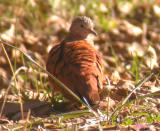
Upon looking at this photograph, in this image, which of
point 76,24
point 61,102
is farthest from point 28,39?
point 61,102

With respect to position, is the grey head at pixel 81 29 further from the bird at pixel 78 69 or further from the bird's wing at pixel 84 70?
the bird's wing at pixel 84 70

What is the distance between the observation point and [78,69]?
6531mm

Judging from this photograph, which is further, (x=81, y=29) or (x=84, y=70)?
(x=81, y=29)

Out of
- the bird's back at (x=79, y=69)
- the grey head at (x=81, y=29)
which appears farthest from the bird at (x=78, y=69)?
the grey head at (x=81, y=29)

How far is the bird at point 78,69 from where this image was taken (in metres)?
6.43

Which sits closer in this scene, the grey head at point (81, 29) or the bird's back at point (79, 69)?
the bird's back at point (79, 69)

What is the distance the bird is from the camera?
253 inches

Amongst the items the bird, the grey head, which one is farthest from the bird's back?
the grey head

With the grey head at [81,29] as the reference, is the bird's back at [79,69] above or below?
below

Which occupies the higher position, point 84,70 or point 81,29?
point 81,29

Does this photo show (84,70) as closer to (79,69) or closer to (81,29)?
(79,69)

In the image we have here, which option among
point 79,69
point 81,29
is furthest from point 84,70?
point 81,29

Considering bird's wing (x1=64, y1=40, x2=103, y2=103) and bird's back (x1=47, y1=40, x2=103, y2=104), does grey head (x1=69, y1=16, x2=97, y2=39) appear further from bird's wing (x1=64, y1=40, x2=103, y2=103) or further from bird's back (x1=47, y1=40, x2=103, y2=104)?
bird's wing (x1=64, y1=40, x2=103, y2=103)

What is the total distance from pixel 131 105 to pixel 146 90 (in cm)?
73
